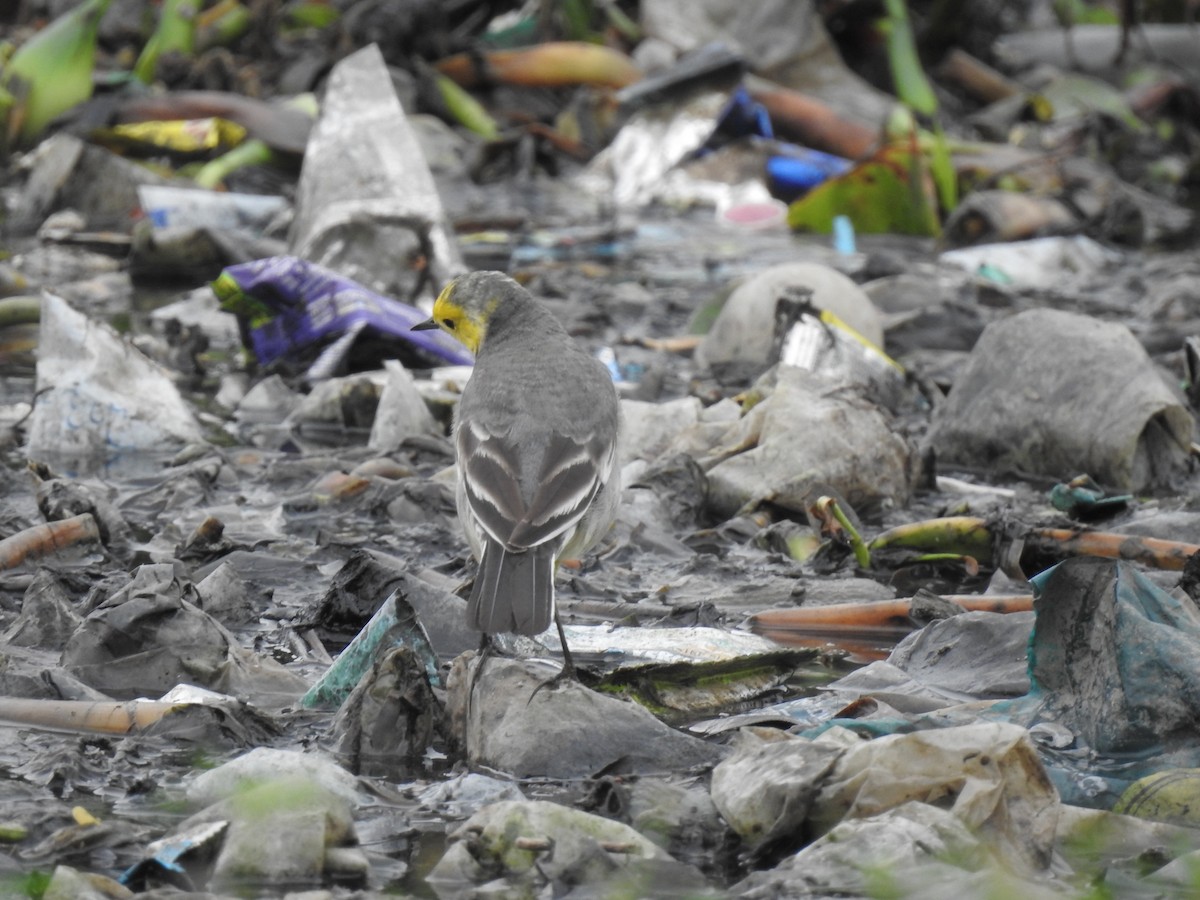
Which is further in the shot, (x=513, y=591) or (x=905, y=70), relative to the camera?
(x=905, y=70)

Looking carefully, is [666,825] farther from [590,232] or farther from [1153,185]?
[1153,185]

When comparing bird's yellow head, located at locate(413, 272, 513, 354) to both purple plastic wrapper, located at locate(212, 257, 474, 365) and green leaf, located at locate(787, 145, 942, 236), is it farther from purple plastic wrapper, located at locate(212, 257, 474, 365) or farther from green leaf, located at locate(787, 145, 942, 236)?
green leaf, located at locate(787, 145, 942, 236)

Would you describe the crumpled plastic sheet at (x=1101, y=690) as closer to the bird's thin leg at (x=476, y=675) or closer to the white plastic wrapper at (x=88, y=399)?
the bird's thin leg at (x=476, y=675)

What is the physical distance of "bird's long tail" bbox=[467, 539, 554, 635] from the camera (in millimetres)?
3760

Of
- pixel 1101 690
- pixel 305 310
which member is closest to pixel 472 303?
pixel 305 310

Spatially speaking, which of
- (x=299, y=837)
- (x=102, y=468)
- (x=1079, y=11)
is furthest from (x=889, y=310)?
(x=1079, y=11)

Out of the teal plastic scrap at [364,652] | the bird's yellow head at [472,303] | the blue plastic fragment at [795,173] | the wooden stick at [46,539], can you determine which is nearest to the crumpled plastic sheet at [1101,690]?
the teal plastic scrap at [364,652]

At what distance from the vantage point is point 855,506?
5941 millimetres

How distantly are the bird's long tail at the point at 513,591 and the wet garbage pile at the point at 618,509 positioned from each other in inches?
5.3

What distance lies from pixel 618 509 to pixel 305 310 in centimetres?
296

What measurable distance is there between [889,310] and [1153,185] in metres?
6.12

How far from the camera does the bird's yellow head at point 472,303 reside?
5.41 m

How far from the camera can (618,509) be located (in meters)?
5.24

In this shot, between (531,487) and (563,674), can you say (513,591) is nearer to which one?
(563,674)
